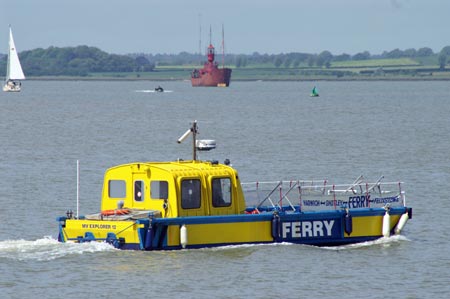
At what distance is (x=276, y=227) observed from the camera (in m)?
34.3

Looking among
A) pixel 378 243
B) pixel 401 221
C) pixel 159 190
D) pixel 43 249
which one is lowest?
pixel 378 243

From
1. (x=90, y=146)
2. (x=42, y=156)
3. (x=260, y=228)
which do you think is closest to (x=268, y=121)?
(x=90, y=146)

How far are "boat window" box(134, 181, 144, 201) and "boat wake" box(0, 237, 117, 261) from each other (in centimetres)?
176

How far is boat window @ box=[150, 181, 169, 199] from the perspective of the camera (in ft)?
111

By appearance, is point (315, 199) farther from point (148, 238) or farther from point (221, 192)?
point (148, 238)

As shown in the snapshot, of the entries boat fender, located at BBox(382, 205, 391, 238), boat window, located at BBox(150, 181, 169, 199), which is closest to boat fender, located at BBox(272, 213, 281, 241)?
boat window, located at BBox(150, 181, 169, 199)

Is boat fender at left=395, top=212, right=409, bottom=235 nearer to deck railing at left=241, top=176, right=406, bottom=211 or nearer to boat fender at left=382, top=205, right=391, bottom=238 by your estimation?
boat fender at left=382, top=205, right=391, bottom=238

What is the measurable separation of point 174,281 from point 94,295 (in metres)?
2.14

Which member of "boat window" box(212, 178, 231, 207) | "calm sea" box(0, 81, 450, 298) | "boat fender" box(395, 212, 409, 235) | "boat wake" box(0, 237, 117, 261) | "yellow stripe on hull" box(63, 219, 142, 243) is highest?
"boat window" box(212, 178, 231, 207)

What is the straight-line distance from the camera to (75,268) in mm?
32656

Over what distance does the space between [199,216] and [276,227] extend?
7.26ft

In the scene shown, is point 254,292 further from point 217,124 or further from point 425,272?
point 217,124

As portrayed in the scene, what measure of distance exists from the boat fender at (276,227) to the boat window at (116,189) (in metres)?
4.05

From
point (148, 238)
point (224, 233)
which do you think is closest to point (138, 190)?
point (148, 238)
